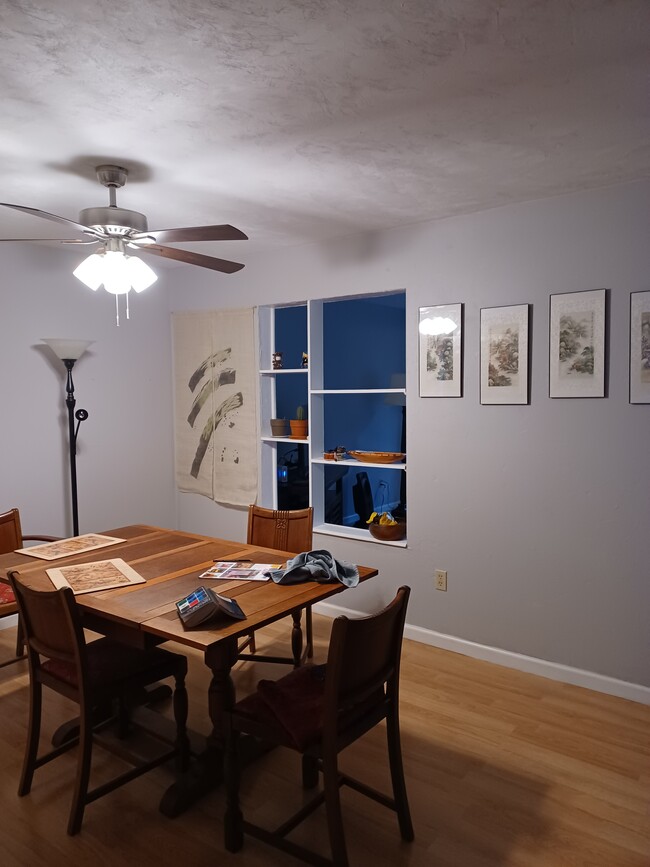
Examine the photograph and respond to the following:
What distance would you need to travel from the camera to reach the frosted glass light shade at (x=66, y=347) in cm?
370

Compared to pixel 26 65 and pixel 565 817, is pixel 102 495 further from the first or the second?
pixel 565 817

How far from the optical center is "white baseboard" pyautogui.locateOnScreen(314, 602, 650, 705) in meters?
2.96

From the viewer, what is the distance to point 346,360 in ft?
19.5

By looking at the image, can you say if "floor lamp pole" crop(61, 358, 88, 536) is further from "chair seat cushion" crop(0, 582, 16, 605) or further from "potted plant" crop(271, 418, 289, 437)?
"potted plant" crop(271, 418, 289, 437)

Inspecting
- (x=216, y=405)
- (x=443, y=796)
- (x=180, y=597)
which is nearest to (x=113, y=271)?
(x=180, y=597)

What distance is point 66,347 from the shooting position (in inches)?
147

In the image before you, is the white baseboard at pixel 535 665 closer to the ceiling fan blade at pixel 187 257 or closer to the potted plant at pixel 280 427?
the potted plant at pixel 280 427

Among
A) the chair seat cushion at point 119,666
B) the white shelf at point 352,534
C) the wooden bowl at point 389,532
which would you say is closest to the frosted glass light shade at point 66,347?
the white shelf at point 352,534

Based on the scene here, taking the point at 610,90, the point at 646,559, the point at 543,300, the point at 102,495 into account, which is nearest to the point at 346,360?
the point at 102,495

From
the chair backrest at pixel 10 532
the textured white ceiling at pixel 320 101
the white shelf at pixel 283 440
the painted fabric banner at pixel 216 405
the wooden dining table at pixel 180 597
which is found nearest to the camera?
the textured white ceiling at pixel 320 101

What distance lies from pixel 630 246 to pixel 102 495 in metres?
3.46

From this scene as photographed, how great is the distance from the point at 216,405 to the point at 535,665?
2586mm

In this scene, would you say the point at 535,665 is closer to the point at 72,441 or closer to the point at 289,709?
the point at 289,709

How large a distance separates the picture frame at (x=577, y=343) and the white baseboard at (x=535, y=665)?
1342 millimetres
